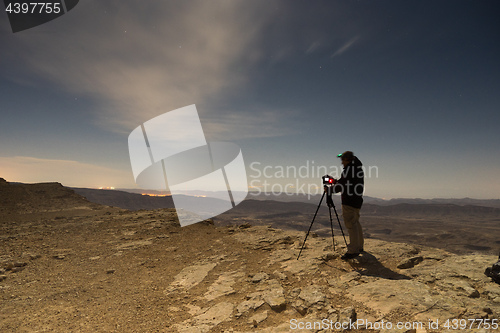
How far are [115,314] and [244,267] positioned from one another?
139 inches

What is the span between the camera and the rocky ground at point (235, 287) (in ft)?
12.6

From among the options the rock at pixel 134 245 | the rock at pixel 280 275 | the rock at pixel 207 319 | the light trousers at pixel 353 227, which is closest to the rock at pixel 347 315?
the rock at pixel 280 275

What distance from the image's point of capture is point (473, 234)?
115 meters

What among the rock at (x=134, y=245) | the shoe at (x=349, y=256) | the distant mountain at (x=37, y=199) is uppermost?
the distant mountain at (x=37, y=199)

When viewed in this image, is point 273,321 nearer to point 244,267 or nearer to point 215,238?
point 244,267

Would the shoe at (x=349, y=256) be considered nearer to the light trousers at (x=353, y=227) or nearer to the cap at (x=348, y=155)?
the light trousers at (x=353, y=227)

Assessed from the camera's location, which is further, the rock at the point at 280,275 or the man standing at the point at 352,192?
the man standing at the point at 352,192

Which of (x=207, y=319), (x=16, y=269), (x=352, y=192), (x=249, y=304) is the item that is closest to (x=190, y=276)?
(x=207, y=319)

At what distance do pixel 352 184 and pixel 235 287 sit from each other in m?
4.48

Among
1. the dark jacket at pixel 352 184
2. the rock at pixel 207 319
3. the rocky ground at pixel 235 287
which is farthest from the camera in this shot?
the dark jacket at pixel 352 184

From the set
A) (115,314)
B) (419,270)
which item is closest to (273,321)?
(115,314)

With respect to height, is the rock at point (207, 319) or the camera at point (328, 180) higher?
the camera at point (328, 180)

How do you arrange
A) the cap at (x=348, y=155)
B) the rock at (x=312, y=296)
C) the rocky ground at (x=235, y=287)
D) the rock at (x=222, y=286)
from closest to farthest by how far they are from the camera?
the rocky ground at (x=235, y=287) < the rock at (x=312, y=296) < the rock at (x=222, y=286) < the cap at (x=348, y=155)

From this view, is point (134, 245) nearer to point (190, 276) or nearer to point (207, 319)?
point (190, 276)
